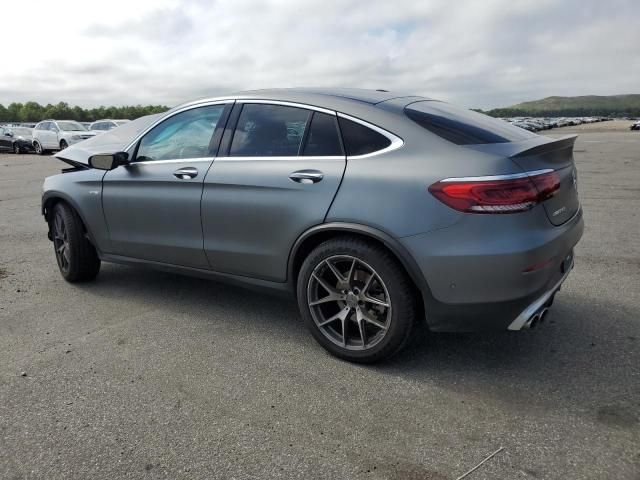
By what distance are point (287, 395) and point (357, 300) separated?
27.2 inches

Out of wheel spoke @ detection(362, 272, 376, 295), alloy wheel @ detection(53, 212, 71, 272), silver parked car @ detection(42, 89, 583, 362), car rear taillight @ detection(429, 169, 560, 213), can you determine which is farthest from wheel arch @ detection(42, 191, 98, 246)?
Result: car rear taillight @ detection(429, 169, 560, 213)

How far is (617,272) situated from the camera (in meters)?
4.97

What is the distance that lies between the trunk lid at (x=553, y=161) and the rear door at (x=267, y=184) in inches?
36.3

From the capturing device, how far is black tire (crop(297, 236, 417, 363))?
3025 millimetres

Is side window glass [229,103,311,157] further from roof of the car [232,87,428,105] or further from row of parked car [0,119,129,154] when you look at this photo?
row of parked car [0,119,129,154]

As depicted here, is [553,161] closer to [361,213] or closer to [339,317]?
[361,213]

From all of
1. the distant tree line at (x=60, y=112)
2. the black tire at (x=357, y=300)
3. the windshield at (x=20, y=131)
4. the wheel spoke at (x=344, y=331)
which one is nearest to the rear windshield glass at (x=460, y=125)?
the black tire at (x=357, y=300)

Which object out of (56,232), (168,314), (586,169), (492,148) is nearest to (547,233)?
(492,148)

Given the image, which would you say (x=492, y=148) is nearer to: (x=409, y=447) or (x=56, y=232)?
(x=409, y=447)

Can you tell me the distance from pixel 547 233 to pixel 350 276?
1.12m

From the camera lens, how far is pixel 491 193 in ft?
8.98

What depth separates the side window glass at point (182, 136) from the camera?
12.9ft

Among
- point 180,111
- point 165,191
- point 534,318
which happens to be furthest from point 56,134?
point 534,318

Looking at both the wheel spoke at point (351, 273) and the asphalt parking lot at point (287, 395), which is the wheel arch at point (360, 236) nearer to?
the wheel spoke at point (351, 273)
